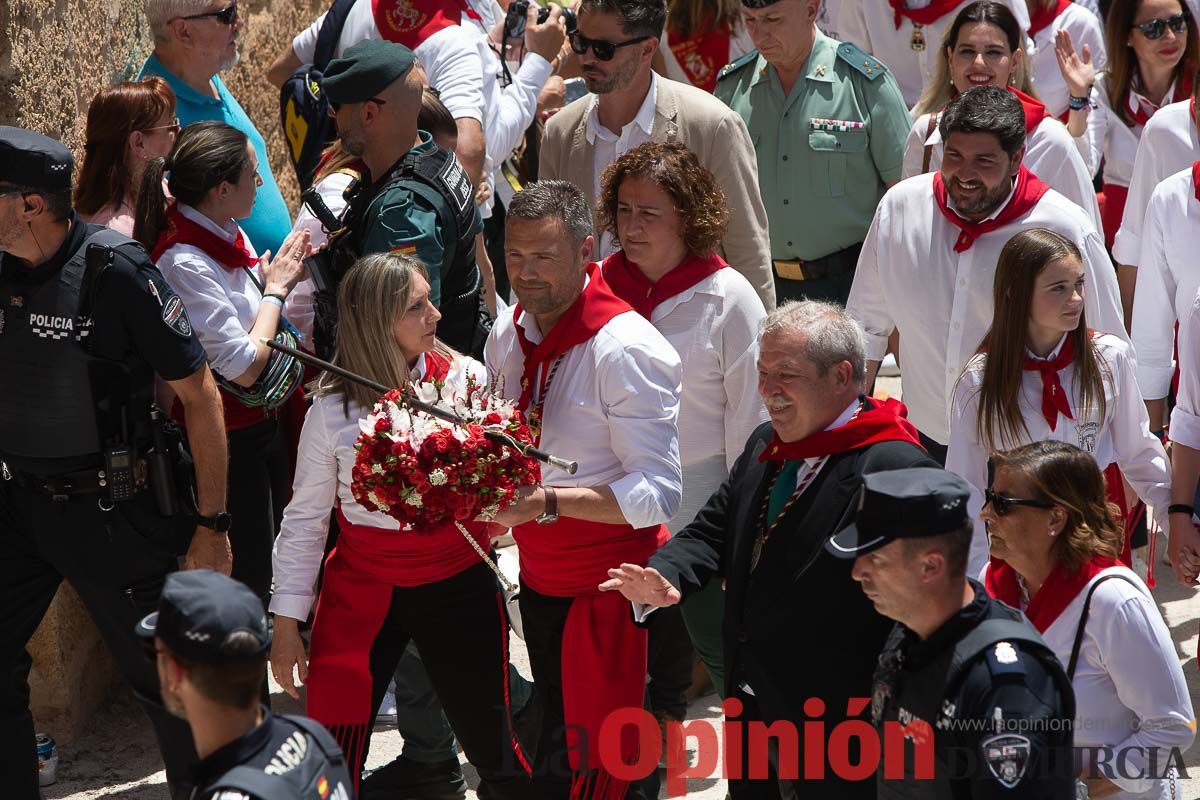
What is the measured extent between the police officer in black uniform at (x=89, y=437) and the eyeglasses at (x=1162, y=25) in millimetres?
5206

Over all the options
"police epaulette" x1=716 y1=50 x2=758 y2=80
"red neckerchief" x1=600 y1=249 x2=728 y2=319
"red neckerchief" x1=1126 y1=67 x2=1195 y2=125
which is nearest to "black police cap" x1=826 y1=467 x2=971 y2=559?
"red neckerchief" x1=600 y1=249 x2=728 y2=319

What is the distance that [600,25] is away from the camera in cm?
665

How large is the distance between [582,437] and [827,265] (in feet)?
8.39

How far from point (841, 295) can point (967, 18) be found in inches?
53.5

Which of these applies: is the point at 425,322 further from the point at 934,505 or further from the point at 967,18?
the point at 967,18

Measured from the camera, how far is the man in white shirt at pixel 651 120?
650 centimetres

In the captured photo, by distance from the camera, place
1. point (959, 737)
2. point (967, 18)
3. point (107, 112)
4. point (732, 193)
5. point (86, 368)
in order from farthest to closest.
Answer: point (967, 18)
point (732, 193)
point (107, 112)
point (86, 368)
point (959, 737)

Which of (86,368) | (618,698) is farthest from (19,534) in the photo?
(618,698)

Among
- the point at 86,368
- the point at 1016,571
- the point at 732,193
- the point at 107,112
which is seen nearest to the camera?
the point at 1016,571

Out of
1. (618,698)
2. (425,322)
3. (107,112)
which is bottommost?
(618,698)

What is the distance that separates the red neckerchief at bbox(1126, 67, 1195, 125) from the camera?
26.1 feet

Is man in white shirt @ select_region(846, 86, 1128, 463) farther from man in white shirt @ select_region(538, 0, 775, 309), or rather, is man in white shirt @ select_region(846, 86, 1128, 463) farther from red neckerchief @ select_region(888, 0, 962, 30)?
red neckerchief @ select_region(888, 0, 962, 30)

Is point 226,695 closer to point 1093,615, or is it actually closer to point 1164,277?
point 1093,615

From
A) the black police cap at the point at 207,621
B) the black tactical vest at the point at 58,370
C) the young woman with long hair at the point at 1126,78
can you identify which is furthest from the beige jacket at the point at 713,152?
the black police cap at the point at 207,621
